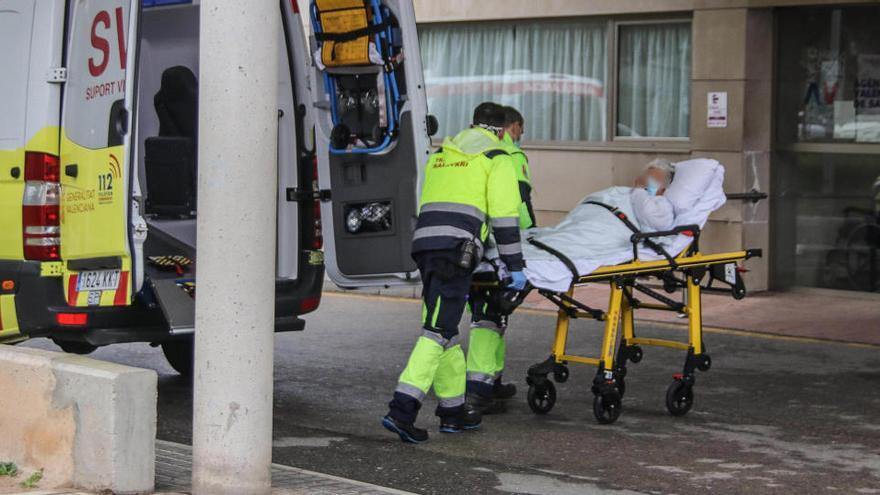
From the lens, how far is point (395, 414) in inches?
318

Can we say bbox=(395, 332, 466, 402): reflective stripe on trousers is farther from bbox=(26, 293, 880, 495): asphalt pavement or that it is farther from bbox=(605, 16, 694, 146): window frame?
bbox=(605, 16, 694, 146): window frame

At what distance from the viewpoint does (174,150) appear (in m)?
9.46

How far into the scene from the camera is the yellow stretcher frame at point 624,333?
28.1ft

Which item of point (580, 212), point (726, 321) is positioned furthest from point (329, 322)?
point (580, 212)

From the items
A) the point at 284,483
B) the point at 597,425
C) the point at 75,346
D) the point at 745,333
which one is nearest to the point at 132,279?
the point at 75,346

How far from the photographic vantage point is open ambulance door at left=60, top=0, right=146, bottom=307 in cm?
793

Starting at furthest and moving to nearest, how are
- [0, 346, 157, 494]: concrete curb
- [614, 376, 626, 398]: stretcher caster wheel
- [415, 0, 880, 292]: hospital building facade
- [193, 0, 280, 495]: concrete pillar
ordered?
[415, 0, 880, 292]: hospital building facade
[614, 376, 626, 398]: stretcher caster wheel
[0, 346, 157, 494]: concrete curb
[193, 0, 280, 495]: concrete pillar

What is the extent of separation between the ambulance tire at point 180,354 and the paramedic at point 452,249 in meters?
2.18

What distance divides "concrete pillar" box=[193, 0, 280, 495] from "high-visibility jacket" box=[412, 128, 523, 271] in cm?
192

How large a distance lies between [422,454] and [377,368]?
2.57 meters

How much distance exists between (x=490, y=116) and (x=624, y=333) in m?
1.54

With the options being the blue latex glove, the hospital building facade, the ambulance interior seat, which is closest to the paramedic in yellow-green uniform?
the blue latex glove

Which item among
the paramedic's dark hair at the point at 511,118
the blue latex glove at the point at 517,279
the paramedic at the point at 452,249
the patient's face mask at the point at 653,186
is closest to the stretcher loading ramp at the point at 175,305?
the paramedic at the point at 452,249

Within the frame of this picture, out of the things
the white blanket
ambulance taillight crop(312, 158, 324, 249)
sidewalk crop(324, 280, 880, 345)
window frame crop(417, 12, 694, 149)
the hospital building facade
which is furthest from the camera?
window frame crop(417, 12, 694, 149)
